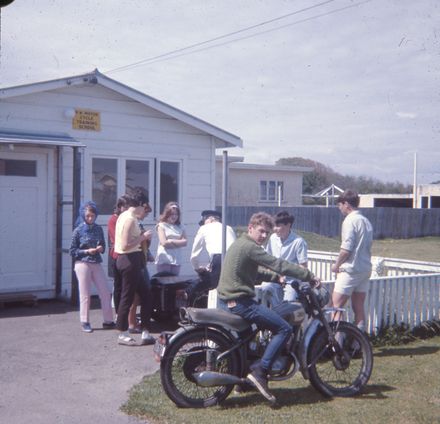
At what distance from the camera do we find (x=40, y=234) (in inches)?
435

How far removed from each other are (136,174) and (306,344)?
6624 mm

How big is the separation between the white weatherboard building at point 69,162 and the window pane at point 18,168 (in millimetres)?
16

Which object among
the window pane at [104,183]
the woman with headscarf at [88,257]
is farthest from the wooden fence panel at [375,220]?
the woman with headscarf at [88,257]

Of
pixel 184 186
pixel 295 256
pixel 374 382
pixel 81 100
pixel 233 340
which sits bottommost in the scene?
pixel 374 382

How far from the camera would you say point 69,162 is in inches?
444

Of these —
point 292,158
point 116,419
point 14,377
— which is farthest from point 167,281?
point 292,158

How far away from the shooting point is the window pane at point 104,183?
459 inches

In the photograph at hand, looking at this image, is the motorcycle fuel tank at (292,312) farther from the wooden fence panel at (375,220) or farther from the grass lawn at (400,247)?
the wooden fence panel at (375,220)

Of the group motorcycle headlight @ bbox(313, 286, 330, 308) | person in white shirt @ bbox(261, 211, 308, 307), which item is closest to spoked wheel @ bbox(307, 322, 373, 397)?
motorcycle headlight @ bbox(313, 286, 330, 308)

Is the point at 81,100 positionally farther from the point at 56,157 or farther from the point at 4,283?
the point at 4,283

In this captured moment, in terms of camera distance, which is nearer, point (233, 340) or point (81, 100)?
point (233, 340)

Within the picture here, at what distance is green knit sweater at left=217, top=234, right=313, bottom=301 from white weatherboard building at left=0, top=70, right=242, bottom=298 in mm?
5219

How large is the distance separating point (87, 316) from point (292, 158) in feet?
281

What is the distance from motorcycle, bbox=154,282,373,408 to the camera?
19.3 feet
